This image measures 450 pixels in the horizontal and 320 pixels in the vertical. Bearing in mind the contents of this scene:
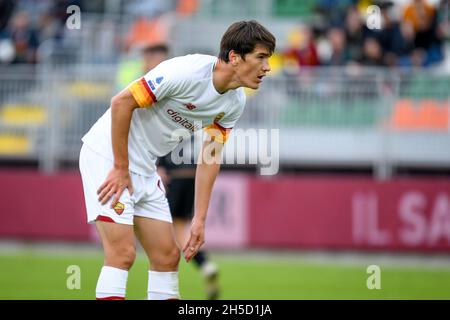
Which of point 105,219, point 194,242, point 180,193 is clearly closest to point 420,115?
point 180,193

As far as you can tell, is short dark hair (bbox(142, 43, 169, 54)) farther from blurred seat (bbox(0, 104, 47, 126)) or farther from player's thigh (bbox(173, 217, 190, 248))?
blurred seat (bbox(0, 104, 47, 126))

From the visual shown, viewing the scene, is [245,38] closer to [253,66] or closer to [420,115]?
[253,66]

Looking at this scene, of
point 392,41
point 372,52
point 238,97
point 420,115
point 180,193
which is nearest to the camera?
point 238,97

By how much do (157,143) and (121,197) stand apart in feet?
1.97

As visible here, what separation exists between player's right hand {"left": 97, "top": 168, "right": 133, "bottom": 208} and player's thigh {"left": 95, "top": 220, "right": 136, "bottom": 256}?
0.54 feet

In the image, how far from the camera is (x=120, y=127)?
23.9ft

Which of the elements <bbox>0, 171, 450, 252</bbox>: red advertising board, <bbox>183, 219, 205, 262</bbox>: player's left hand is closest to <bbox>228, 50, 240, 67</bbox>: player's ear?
<bbox>183, 219, 205, 262</bbox>: player's left hand

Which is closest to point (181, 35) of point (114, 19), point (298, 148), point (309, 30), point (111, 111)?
point (114, 19)

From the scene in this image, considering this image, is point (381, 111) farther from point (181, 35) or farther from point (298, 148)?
point (181, 35)

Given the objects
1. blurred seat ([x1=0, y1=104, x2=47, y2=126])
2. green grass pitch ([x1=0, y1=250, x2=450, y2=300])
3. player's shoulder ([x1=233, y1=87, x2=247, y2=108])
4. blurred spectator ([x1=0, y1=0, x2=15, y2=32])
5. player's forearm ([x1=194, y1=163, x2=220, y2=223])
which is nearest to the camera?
player's shoulder ([x1=233, y1=87, x2=247, y2=108])

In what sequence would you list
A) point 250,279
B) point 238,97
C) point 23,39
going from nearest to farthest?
point 238,97, point 250,279, point 23,39

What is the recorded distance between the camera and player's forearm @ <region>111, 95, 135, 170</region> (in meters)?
7.25

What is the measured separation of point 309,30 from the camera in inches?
750
